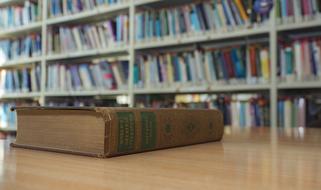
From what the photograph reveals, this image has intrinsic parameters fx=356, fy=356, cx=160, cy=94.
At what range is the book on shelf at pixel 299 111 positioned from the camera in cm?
186

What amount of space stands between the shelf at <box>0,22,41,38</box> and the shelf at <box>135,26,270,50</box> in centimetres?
123

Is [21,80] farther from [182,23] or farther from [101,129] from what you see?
[101,129]

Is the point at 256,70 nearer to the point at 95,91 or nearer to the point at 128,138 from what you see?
the point at 95,91

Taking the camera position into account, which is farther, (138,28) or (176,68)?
(138,28)

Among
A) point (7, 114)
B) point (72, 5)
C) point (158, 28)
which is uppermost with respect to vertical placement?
point (72, 5)

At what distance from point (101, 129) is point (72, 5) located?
264 cm

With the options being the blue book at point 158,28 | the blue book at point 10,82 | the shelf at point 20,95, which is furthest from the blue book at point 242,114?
the blue book at point 10,82

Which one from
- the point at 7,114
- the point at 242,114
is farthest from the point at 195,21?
the point at 7,114

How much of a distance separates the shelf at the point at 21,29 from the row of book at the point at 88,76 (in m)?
0.39

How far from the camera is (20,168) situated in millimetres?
327

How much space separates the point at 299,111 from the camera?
1.88 metres

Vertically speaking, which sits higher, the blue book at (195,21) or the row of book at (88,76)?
the blue book at (195,21)

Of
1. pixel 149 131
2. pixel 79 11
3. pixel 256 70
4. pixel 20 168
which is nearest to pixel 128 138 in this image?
pixel 149 131

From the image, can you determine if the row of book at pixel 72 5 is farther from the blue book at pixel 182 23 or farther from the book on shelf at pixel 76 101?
the book on shelf at pixel 76 101
